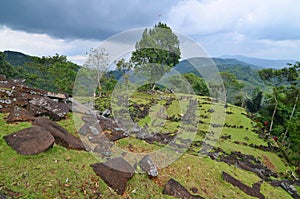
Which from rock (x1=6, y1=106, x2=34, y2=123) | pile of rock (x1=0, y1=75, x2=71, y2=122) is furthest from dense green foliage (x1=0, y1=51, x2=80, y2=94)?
rock (x1=6, y1=106, x2=34, y2=123)

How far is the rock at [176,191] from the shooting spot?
20.4 ft

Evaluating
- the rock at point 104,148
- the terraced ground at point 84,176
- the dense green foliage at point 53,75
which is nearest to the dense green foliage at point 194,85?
the dense green foliage at point 53,75

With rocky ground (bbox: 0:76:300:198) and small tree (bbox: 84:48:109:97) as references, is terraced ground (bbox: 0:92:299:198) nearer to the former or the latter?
rocky ground (bbox: 0:76:300:198)

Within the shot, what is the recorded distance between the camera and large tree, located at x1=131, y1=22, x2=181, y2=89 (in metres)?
28.3

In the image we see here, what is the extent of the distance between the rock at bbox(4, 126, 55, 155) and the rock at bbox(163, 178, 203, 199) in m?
3.79

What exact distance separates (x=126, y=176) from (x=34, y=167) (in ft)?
8.21

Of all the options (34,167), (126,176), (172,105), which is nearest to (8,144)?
(34,167)

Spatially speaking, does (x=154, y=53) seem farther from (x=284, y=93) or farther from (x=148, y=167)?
(x=148, y=167)

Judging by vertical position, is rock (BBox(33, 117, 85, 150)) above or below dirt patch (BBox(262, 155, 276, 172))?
above

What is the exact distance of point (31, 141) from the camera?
6211 millimetres

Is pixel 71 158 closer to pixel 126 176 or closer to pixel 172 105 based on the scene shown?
pixel 126 176

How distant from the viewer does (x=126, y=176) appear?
247 inches

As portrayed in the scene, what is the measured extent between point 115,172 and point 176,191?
193cm

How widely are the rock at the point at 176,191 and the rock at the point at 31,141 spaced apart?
149 inches
